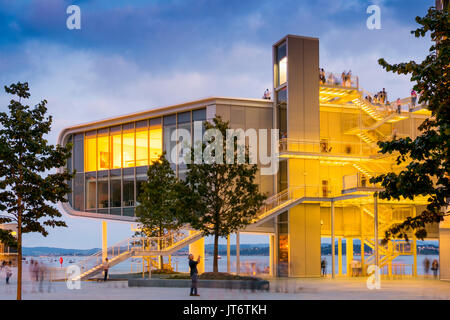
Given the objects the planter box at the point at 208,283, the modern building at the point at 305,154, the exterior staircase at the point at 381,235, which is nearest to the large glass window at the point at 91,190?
the modern building at the point at 305,154

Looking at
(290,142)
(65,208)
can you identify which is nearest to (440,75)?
(290,142)

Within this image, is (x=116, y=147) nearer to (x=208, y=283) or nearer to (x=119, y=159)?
(x=119, y=159)

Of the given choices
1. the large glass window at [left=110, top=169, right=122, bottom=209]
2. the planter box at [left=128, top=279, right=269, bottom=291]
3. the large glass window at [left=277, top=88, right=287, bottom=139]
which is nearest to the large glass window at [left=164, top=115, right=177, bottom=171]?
the large glass window at [left=110, top=169, right=122, bottom=209]

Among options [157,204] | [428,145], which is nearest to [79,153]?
[157,204]

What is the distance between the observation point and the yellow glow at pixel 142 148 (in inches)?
1977

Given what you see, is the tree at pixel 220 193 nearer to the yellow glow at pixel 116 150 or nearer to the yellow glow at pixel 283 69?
the yellow glow at pixel 283 69

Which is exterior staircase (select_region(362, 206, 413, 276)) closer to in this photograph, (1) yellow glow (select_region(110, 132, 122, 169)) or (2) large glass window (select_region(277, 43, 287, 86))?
(2) large glass window (select_region(277, 43, 287, 86))

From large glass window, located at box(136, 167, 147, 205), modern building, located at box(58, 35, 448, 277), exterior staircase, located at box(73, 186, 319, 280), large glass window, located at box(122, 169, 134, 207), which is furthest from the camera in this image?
large glass window, located at box(122, 169, 134, 207)

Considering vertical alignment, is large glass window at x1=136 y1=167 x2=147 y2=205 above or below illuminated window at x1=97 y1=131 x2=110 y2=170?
below

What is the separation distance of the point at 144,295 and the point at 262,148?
21.3 m

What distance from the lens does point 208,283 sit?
30.4m

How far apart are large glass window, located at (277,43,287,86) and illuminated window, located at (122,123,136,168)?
504 inches

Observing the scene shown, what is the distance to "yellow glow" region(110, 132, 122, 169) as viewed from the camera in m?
52.4
